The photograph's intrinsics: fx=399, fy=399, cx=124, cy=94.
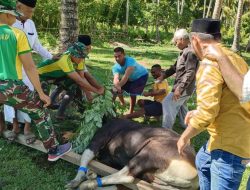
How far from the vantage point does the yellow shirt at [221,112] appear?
2873mm

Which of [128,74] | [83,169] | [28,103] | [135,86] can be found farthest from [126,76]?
[28,103]

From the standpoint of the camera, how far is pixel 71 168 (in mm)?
5414

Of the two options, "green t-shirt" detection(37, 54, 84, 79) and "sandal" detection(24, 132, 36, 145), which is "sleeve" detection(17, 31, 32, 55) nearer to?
"green t-shirt" detection(37, 54, 84, 79)

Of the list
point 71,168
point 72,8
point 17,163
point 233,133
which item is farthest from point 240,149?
point 72,8

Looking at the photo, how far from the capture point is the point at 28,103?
186 inches

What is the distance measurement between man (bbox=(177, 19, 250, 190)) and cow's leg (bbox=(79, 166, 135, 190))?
1632 mm

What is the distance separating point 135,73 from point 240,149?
4609 mm

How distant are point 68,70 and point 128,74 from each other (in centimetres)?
155

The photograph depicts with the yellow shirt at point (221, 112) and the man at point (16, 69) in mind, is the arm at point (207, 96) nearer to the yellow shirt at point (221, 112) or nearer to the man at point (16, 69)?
the yellow shirt at point (221, 112)

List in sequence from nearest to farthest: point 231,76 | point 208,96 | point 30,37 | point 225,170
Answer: point 231,76, point 208,96, point 225,170, point 30,37

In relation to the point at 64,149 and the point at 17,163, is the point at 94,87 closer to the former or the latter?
the point at 64,149

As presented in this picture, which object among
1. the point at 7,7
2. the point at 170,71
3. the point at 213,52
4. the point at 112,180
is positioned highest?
the point at 7,7

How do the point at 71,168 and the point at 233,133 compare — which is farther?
the point at 71,168

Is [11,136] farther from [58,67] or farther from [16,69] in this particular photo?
[16,69]
